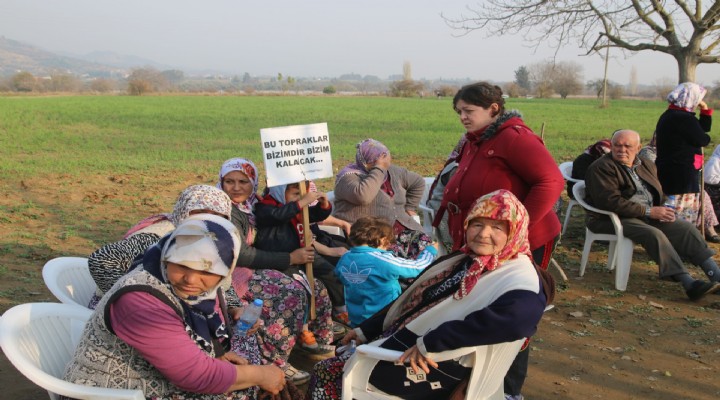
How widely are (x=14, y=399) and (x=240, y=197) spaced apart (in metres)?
1.83

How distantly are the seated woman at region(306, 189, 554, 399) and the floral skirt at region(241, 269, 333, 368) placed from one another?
0.84m

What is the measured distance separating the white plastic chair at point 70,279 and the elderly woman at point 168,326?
1063mm

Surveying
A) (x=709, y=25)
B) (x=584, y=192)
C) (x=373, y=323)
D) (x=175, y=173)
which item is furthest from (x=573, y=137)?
(x=373, y=323)

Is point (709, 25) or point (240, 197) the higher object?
point (709, 25)

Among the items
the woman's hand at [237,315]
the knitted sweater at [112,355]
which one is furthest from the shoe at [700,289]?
the knitted sweater at [112,355]

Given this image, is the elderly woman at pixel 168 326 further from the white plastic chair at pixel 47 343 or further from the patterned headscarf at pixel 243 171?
the patterned headscarf at pixel 243 171

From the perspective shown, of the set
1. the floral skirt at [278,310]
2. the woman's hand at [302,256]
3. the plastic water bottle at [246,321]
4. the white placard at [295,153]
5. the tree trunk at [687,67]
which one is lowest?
the floral skirt at [278,310]

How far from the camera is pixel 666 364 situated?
458 cm

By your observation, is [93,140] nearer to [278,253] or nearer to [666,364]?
[278,253]

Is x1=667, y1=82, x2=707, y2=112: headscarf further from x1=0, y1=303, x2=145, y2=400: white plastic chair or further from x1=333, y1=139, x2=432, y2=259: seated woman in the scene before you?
x1=0, y1=303, x2=145, y2=400: white plastic chair

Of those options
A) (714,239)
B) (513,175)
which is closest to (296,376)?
(513,175)

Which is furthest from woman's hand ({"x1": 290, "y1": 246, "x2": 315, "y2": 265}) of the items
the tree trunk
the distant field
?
the tree trunk

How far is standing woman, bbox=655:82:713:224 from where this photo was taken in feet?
21.4

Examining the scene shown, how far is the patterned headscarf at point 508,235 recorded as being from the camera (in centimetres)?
286
